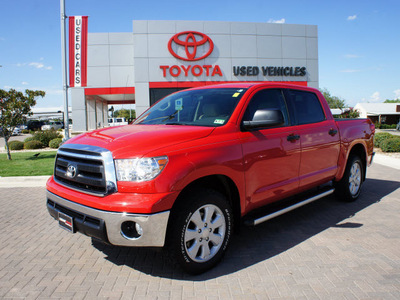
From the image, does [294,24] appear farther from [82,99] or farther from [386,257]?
[386,257]

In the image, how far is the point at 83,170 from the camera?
3.10 meters

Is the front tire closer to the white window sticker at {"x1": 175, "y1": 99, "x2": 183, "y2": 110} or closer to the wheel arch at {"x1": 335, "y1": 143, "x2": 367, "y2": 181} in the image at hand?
the white window sticker at {"x1": 175, "y1": 99, "x2": 183, "y2": 110}

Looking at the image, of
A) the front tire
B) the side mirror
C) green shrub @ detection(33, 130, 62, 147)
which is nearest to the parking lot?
the front tire

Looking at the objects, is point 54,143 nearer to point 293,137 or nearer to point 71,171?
point 71,171

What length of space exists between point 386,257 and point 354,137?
2511 millimetres

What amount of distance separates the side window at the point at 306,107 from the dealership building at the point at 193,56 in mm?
18377

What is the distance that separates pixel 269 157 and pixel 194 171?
118 cm

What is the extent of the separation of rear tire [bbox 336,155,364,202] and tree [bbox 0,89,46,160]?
12.1 metres

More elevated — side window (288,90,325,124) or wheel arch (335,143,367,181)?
side window (288,90,325,124)

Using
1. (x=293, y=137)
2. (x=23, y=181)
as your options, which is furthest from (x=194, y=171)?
(x=23, y=181)

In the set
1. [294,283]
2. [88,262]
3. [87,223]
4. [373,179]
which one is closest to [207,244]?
[294,283]

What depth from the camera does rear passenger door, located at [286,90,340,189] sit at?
443 cm

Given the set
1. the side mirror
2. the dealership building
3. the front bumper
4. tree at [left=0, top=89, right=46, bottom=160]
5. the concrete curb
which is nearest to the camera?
the front bumper

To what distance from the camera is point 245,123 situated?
3.56 m
